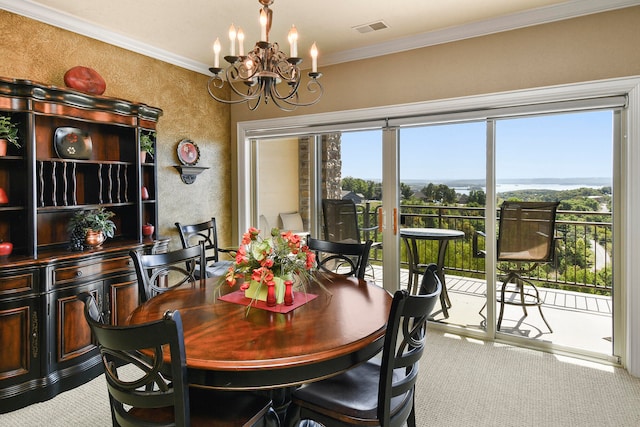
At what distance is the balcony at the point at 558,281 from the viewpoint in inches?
126

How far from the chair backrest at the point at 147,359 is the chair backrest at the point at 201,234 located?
7.43 feet

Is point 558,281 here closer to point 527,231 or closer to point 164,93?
point 527,231

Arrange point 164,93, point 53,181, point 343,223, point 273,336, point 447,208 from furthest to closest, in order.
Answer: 1. point 343,223
2. point 164,93
3. point 447,208
4. point 53,181
5. point 273,336

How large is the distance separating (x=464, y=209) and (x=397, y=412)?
8.12 ft

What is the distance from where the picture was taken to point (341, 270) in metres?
4.46

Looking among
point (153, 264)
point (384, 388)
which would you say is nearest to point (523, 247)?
point (384, 388)

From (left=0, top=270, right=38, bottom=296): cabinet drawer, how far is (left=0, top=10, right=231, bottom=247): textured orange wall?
1548mm

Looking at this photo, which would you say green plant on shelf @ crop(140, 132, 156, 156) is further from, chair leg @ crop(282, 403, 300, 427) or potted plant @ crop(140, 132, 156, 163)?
chair leg @ crop(282, 403, 300, 427)

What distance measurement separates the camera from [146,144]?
3.65 metres

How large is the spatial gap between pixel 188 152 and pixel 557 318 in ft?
13.6

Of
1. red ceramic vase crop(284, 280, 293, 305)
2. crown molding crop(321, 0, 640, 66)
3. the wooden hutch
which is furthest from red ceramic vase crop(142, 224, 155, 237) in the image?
crown molding crop(321, 0, 640, 66)

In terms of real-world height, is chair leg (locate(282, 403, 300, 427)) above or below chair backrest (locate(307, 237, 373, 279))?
below

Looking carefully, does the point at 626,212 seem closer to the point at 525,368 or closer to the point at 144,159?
the point at 525,368

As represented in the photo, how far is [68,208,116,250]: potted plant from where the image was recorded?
304cm
